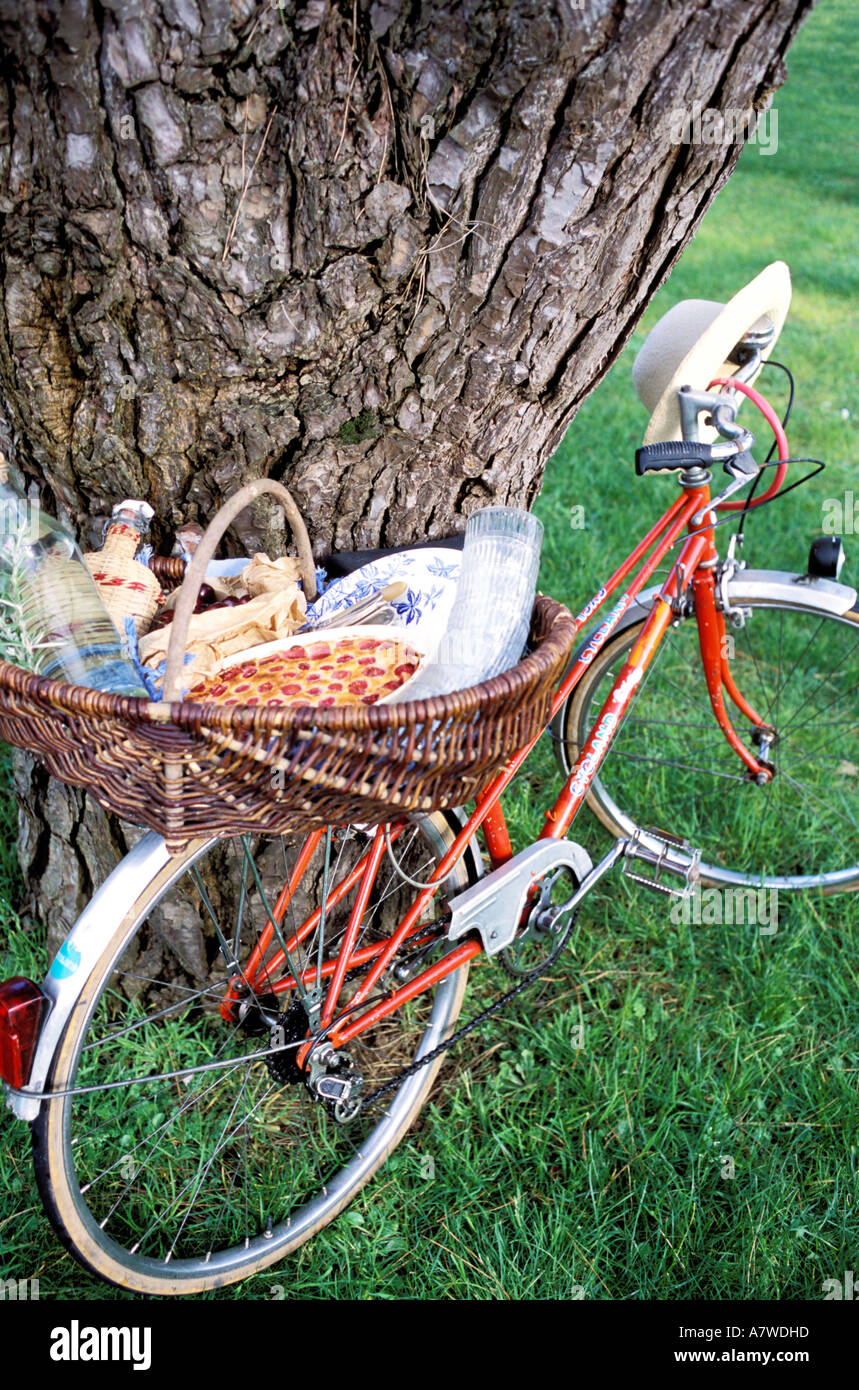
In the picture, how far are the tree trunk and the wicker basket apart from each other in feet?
1.54

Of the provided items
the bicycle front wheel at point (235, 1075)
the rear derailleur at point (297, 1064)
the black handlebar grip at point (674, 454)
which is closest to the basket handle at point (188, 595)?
the bicycle front wheel at point (235, 1075)

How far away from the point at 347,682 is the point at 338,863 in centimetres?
82

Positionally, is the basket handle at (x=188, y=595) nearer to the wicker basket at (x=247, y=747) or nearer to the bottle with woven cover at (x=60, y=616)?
the wicker basket at (x=247, y=747)

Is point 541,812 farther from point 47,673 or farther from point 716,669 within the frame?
point 47,673

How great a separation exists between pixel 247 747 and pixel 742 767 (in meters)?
2.16

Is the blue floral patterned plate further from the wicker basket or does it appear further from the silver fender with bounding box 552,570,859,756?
the silver fender with bounding box 552,570,859,756

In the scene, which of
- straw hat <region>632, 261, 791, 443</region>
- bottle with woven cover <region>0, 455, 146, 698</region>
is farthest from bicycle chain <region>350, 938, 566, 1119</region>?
straw hat <region>632, 261, 791, 443</region>

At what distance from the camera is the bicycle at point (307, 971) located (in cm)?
169

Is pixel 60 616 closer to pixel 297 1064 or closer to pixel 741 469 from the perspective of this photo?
pixel 297 1064

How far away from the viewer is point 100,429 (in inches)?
71.1

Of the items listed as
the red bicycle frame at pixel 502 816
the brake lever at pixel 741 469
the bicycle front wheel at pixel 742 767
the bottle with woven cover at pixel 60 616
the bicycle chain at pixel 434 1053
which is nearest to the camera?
the bottle with woven cover at pixel 60 616

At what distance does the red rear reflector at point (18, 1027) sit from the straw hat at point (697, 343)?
5.06 feet

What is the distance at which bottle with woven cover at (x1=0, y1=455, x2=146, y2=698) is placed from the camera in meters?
1.43
